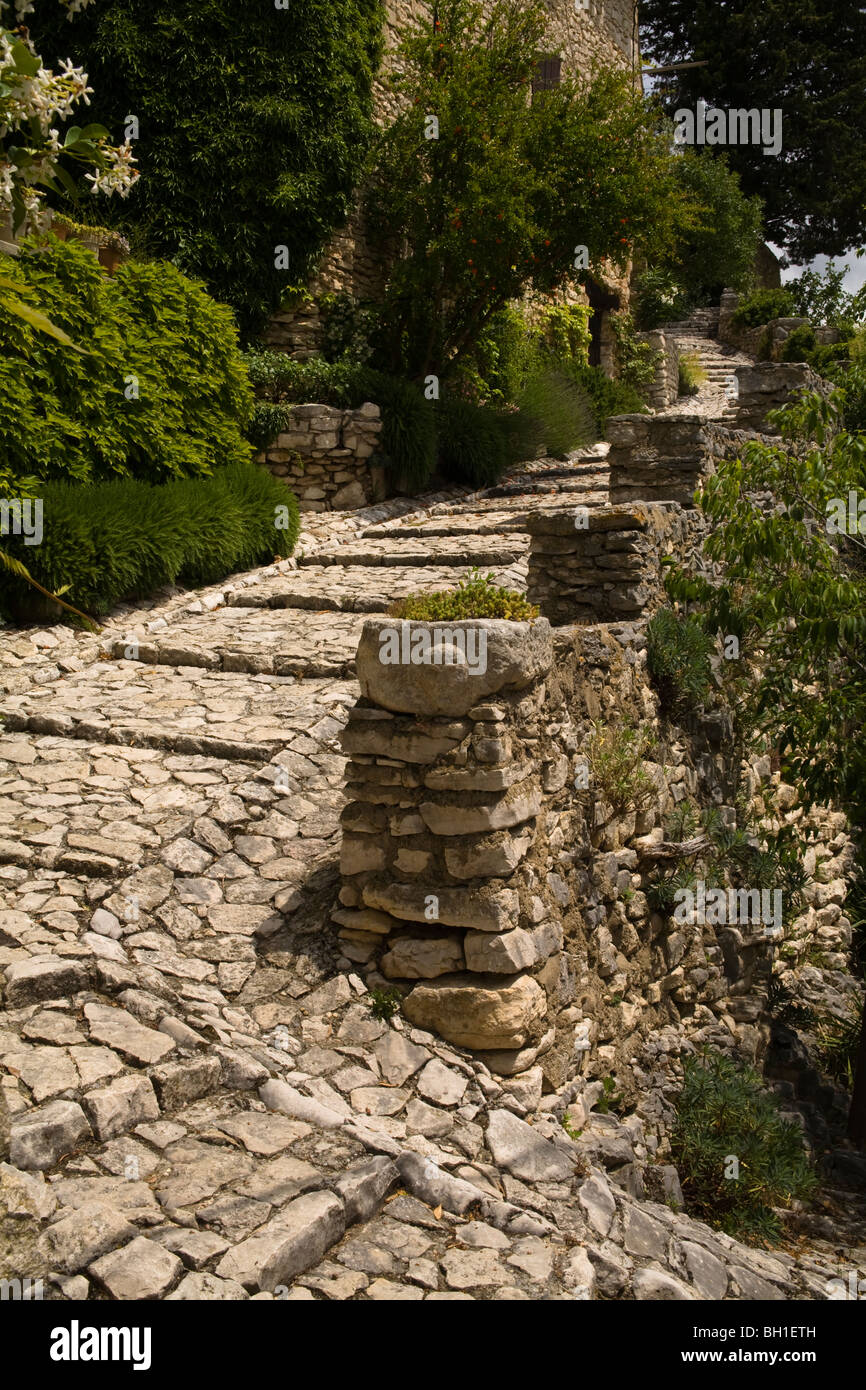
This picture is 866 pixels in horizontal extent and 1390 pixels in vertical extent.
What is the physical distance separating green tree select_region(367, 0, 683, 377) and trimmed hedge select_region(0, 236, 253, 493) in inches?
162

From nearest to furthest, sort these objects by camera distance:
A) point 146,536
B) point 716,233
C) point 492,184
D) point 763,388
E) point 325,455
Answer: point 146,536, point 763,388, point 325,455, point 492,184, point 716,233

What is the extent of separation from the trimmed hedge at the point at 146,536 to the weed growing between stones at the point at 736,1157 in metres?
4.64

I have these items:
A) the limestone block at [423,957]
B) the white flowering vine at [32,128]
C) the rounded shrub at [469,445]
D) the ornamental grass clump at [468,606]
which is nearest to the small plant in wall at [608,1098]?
the limestone block at [423,957]

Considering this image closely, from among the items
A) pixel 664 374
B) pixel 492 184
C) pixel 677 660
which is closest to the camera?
pixel 677 660

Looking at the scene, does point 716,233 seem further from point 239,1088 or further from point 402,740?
point 239,1088

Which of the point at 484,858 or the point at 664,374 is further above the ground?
the point at 664,374

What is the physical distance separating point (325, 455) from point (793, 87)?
2188 cm

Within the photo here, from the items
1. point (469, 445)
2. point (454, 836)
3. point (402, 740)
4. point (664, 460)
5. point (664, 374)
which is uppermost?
point (664, 374)

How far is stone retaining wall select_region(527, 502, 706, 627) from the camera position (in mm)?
6855

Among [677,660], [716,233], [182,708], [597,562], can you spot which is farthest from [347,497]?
[716,233]

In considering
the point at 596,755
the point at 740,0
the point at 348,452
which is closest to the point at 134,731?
the point at 596,755

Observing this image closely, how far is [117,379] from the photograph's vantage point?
28.8 ft

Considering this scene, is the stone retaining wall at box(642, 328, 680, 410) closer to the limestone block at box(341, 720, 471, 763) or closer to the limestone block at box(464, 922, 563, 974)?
the limestone block at box(341, 720, 471, 763)

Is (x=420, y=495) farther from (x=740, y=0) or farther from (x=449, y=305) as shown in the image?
(x=740, y=0)
